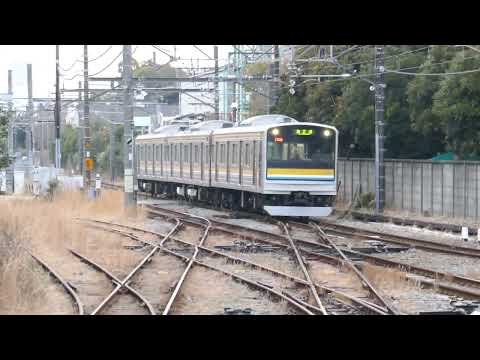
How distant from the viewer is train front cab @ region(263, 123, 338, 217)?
24250 millimetres

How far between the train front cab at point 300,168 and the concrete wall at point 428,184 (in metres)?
3.61

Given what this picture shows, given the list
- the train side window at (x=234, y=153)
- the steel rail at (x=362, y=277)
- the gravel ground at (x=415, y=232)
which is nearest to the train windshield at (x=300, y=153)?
the gravel ground at (x=415, y=232)

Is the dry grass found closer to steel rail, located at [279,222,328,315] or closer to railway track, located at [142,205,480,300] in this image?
steel rail, located at [279,222,328,315]

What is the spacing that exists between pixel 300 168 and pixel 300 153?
42 cm

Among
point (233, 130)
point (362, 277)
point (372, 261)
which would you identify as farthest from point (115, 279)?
point (233, 130)

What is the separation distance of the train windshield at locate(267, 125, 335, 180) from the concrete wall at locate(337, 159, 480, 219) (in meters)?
3.65

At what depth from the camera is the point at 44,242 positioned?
19766mm

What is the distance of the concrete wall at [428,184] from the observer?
24.8m

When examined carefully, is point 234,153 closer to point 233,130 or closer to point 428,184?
point 233,130
